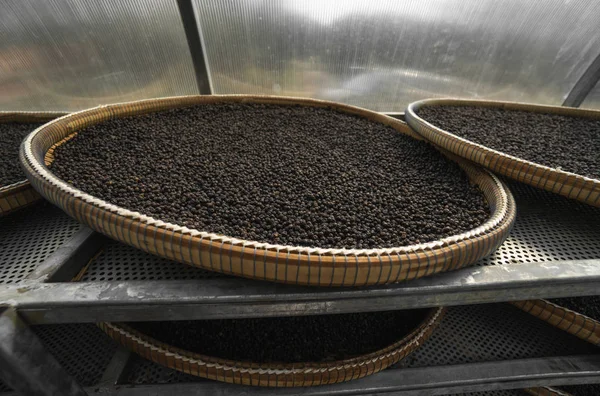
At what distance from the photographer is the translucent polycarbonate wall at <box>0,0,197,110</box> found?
1482 mm

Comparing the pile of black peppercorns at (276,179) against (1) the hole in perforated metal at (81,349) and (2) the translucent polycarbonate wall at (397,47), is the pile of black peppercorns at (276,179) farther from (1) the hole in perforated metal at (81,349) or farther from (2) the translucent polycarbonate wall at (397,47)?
(2) the translucent polycarbonate wall at (397,47)

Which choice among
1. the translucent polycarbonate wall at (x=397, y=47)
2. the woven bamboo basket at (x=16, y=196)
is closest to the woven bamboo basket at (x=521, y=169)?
the translucent polycarbonate wall at (x=397, y=47)

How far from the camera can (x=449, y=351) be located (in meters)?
1.02

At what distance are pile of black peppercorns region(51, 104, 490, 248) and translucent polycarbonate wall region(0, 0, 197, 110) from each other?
21.5 inches

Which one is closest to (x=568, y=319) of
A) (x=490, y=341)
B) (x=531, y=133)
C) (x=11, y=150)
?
(x=490, y=341)

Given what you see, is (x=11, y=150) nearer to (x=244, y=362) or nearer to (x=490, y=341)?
(x=244, y=362)

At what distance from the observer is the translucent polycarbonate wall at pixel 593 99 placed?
2146mm

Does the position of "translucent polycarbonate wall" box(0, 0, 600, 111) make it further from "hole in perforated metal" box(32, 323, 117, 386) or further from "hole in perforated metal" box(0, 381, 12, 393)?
"hole in perforated metal" box(0, 381, 12, 393)

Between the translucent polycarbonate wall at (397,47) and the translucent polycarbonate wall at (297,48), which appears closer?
the translucent polycarbonate wall at (297,48)

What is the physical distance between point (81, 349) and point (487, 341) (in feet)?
4.26

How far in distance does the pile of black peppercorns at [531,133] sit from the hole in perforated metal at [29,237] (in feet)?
4.60

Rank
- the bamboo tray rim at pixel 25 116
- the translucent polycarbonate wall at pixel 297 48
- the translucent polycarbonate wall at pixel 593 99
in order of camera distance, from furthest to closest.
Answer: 1. the translucent polycarbonate wall at pixel 593 99
2. the translucent polycarbonate wall at pixel 297 48
3. the bamboo tray rim at pixel 25 116

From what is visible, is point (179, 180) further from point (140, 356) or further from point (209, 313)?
point (140, 356)

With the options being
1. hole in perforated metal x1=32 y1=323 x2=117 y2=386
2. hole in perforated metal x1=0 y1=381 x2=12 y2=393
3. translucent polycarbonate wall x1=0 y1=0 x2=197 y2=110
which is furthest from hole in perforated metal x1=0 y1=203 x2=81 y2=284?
translucent polycarbonate wall x1=0 y1=0 x2=197 y2=110
